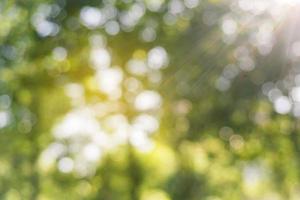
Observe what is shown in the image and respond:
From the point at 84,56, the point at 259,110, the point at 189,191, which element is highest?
the point at 84,56

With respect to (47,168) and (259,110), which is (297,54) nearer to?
(259,110)

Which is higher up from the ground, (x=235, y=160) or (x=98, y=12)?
(x=98, y=12)

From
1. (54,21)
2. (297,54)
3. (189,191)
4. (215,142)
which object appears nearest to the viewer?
(54,21)

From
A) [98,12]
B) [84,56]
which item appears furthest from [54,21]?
[84,56]

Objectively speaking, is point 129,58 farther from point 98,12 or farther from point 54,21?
point 54,21

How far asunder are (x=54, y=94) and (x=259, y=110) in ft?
22.1

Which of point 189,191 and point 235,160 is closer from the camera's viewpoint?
point 235,160

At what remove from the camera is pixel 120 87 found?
66.2 feet

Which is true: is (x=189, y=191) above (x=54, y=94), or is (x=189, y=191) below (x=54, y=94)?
below

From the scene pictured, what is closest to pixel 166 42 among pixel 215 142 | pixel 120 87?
pixel 120 87

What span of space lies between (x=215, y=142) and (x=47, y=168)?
7.29 meters

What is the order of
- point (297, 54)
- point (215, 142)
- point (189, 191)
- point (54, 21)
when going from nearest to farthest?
point (54, 21), point (297, 54), point (215, 142), point (189, 191)

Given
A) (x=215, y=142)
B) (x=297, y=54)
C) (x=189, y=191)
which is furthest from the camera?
(x=189, y=191)

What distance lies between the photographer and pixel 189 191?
22250mm
